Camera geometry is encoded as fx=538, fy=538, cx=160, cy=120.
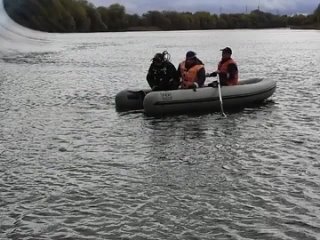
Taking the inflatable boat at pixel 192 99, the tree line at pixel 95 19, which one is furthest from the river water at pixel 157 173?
the tree line at pixel 95 19

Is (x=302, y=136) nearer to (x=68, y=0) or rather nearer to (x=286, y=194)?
(x=286, y=194)

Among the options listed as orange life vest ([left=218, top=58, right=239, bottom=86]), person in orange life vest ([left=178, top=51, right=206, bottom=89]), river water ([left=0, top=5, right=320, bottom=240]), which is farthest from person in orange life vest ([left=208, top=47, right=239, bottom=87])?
river water ([left=0, top=5, right=320, bottom=240])

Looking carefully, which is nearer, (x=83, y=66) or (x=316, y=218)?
(x=316, y=218)

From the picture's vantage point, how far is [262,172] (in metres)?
10.4

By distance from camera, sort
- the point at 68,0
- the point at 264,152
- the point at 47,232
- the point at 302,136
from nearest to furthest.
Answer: the point at 47,232 < the point at 264,152 < the point at 302,136 < the point at 68,0

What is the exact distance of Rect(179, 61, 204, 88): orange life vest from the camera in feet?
53.2

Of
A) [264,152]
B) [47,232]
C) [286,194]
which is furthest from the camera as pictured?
[264,152]

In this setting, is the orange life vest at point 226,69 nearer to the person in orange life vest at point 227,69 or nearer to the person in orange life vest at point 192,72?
the person in orange life vest at point 227,69

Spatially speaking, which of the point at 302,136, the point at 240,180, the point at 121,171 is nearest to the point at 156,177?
the point at 121,171

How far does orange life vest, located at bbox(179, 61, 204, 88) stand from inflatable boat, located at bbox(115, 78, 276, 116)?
37cm

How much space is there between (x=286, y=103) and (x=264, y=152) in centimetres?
732

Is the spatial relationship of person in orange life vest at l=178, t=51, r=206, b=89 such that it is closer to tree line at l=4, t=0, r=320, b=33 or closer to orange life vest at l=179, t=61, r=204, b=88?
orange life vest at l=179, t=61, r=204, b=88

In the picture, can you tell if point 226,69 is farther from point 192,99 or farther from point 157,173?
point 157,173

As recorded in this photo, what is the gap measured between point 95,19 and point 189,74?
14185 cm
